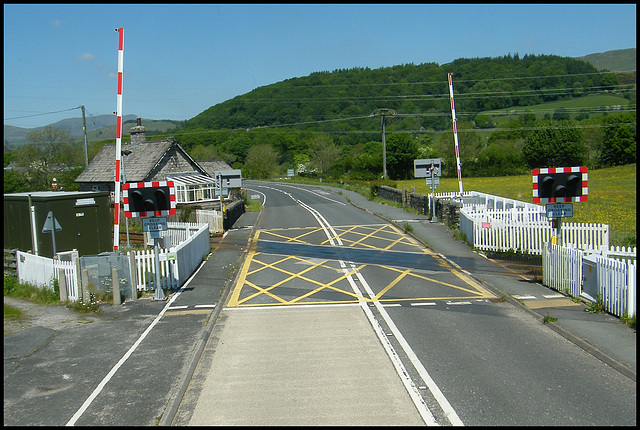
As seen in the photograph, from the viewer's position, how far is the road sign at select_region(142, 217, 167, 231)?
14227 mm

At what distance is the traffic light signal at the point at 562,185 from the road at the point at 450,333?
3.03 metres

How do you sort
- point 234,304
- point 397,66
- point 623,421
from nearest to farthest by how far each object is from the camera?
point 623,421 < point 234,304 < point 397,66

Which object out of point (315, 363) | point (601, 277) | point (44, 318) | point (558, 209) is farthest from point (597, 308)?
point (44, 318)

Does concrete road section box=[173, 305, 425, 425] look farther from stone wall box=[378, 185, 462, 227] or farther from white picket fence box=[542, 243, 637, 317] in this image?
stone wall box=[378, 185, 462, 227]

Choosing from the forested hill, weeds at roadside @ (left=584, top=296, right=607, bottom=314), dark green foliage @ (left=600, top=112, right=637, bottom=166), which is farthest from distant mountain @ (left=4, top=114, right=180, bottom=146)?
dark green foliage @ (left=600, top=112, right=637, bottom=166)

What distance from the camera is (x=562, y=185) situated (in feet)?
45.5

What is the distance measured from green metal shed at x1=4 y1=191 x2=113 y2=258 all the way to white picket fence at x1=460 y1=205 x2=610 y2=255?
1397cm

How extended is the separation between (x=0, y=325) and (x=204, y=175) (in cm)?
3424

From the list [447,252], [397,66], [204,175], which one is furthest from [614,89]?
[447,252]

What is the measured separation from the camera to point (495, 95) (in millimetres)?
101062

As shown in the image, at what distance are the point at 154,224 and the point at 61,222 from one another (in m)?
6.07

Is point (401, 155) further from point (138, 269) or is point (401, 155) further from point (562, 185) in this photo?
point (138, 269)

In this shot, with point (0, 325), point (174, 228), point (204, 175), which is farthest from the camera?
point (204, 175)

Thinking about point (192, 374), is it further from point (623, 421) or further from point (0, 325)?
point (623, 421)
